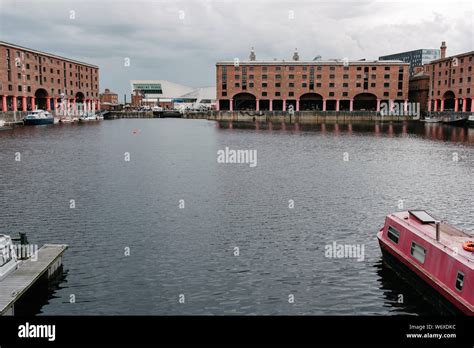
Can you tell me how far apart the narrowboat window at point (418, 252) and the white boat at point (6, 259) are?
18.4 metres

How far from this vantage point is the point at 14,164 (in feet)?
190

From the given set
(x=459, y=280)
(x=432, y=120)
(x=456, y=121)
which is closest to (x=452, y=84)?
(x=432, y=120)

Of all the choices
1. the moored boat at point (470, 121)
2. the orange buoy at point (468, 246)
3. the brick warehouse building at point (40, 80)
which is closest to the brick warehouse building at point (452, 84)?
the moored boat at point (470, 121)

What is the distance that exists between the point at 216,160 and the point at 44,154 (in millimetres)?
26222

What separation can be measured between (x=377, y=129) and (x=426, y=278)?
124 metres

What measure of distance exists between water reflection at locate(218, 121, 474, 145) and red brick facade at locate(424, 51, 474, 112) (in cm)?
1077

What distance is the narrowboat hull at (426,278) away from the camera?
17.5m

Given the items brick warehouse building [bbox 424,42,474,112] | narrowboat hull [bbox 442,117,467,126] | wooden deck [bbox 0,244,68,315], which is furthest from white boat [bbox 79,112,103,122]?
wooden deck [bbox 0,244,68,315]

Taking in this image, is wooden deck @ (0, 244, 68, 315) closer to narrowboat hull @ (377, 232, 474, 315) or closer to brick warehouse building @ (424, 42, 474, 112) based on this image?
narrowboat hull @ (377, 232, 474, 315)

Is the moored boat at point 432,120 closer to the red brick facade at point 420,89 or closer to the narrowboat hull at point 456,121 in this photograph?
the narrowboat hull at point 456,121

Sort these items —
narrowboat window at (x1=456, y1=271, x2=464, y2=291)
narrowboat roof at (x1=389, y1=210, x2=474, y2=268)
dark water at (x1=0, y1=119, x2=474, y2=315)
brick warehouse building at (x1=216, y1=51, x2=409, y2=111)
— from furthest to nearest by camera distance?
1. brick warehouse building at (x1=216, y1=51, x2=409, y2=111)
2. dark water at (x1=0, y1=119, x2=474, y2=315)
3. narrowboat roof at (x1=389, y1=210, x2=474, y2=268)
4. narrowboat window at (x1=456, y1=271, x2=464, y2=291)

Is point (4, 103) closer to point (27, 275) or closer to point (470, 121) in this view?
point (27, 275)

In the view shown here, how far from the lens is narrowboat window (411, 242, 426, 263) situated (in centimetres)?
2098

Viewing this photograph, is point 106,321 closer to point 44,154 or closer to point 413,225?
point 413,225
